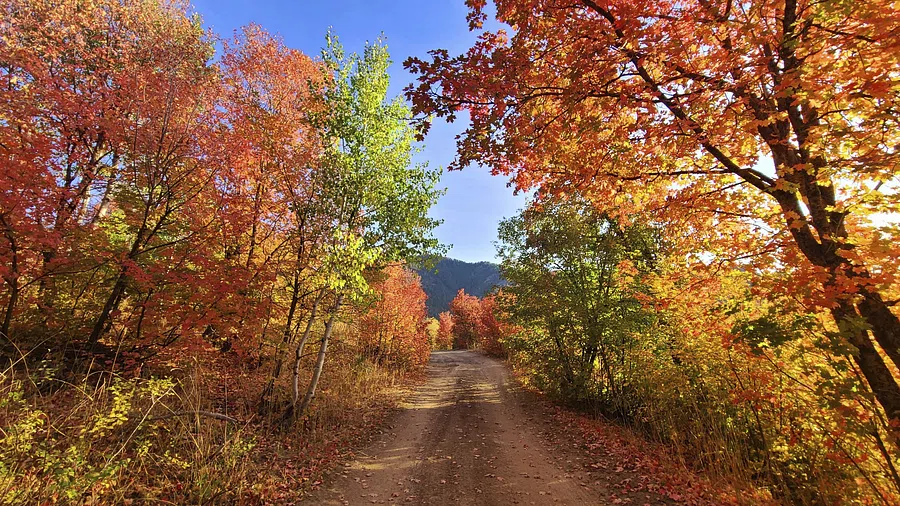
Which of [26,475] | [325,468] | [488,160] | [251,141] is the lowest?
[325,468]

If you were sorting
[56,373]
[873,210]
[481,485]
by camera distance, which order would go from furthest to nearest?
[56,373] → [481,485] → [873,210]

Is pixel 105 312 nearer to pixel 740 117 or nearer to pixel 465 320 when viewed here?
pixel 740 117

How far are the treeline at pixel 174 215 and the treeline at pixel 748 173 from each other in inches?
207

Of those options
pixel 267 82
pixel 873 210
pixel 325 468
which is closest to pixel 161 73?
pixel 267 82

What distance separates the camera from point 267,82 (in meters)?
12.6

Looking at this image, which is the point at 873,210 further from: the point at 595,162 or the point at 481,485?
the point at 481,485

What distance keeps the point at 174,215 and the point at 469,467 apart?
30.8 ft

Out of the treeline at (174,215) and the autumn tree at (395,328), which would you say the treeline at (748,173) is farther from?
the autumn tree at (395,328)

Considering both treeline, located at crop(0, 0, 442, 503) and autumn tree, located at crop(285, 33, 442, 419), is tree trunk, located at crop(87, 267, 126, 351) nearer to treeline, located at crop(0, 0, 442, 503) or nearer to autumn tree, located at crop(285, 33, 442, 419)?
treeline, located at crop(0, 0, 442, 503)

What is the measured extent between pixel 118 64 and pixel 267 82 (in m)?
4.04

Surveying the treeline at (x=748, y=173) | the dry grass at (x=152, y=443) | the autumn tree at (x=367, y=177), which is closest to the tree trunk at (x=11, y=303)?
the dry grass at (x=152, y=443)

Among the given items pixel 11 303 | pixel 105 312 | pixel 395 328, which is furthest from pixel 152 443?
pixel 395 328

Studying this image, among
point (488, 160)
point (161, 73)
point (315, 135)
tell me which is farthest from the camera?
point (315, 135)

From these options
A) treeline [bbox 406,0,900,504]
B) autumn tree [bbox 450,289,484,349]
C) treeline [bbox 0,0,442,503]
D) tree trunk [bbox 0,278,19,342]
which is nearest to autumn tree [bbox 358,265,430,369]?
treeline [bbox 0,0,442,503]
